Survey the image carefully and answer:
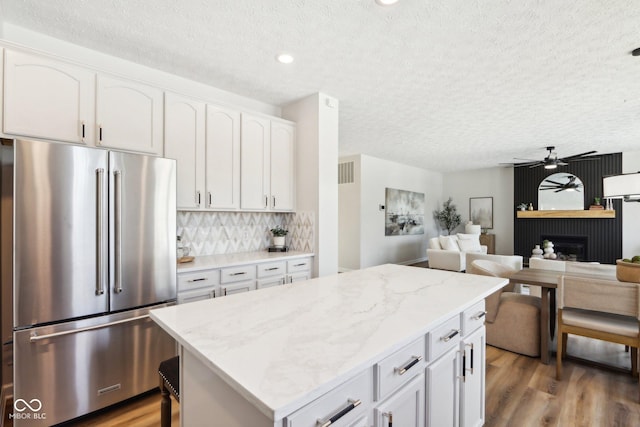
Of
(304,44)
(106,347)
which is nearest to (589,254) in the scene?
(304,44)

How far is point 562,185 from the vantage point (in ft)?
23.6

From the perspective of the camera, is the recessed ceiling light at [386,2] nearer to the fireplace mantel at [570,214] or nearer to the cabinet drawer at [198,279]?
the cabinet drawer at [198,279]

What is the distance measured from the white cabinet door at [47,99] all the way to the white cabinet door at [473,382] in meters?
2.85

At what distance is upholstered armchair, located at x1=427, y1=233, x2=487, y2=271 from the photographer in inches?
243

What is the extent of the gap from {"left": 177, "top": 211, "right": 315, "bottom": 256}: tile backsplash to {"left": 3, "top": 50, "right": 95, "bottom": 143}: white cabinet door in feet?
3.72

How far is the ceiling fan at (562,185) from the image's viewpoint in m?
7.04

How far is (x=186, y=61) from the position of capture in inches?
104

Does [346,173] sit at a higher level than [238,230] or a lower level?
higher

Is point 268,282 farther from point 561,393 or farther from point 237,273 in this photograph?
point 561,393

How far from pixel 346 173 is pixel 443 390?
579cm

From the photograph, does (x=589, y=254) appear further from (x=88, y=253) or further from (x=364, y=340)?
(x=88, y=253)

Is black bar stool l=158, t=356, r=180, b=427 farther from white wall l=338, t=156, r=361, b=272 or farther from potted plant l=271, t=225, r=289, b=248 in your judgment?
white wall l=338, t=156, r=361, b=272

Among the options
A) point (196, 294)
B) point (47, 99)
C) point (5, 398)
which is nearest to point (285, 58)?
point (47, 99)

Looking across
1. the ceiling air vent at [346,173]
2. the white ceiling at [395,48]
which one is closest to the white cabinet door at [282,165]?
the white ceiling at [395,48]
